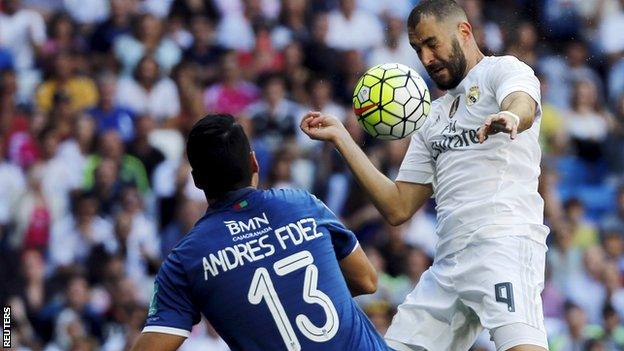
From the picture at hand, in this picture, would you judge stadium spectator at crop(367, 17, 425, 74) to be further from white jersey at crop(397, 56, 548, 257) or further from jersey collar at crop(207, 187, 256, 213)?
jersey collar at crop(207, 187, 256, 213)

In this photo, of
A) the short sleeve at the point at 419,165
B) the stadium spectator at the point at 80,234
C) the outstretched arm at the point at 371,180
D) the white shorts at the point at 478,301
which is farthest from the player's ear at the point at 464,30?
the stadium spectator at the point at 80,234

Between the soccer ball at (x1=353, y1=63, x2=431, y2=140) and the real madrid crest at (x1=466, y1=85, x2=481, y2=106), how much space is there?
260 mm

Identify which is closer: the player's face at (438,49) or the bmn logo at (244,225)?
the bmn logo at (244,225)

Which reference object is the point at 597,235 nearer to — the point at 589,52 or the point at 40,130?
the point at 589,52

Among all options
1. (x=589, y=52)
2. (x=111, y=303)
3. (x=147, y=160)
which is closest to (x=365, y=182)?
(x=111, y=303)

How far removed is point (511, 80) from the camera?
7.38 metres

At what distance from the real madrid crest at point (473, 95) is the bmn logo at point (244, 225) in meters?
1.72

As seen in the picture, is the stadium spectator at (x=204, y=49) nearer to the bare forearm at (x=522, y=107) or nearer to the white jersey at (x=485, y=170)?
the white jersey at (x=485, y=170)

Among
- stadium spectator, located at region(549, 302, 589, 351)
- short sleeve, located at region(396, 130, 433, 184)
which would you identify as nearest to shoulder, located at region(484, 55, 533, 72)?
short sleeve, located at region(396, 130, 433, 184)

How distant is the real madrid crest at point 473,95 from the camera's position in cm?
769

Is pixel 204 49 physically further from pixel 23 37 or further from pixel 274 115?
pixel 23 37

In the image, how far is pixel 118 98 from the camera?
1552 cm

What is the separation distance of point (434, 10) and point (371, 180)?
0.98m

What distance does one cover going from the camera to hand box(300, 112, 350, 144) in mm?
7262
